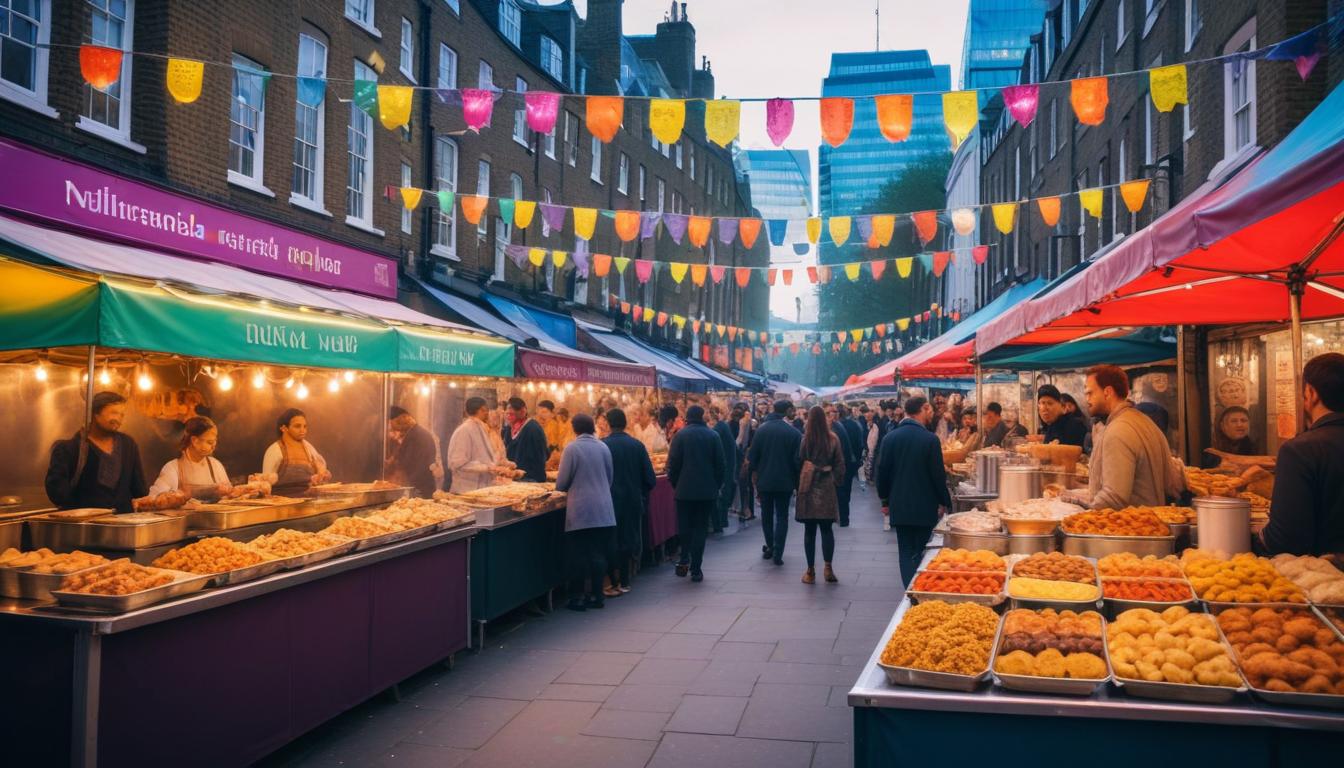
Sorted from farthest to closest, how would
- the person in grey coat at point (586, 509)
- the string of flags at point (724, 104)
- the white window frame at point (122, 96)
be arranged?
1. the white window frame at point (122, 96)
2. the person in grey coat at point (586, 509)
3. the string of flags at point (724, 104)

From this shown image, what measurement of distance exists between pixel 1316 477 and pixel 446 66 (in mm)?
18544

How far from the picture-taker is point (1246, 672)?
120 inches

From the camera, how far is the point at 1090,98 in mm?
9234

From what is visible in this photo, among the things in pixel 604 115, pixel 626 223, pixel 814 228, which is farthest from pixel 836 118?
pixel 626 223

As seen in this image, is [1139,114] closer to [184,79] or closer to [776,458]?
[776,458]

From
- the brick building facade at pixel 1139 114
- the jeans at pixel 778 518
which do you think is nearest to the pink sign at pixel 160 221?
the jeans at pixel 778 518

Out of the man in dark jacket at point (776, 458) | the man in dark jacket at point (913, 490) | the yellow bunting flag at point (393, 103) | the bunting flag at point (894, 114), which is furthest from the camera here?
the man in dark jacket at point (776, 458)

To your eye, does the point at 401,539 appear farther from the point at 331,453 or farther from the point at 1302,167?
the point at 331,453

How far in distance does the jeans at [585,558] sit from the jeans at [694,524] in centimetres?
172

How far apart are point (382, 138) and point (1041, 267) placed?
19.5 meters

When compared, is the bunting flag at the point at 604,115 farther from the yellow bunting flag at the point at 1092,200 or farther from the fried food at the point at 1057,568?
the yellow bunting flag at the point at 1092,200

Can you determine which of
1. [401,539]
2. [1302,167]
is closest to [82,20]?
[401,539]

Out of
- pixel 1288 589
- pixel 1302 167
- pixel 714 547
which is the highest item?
pixel 1302 167

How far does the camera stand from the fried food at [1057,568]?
14.5 feet
